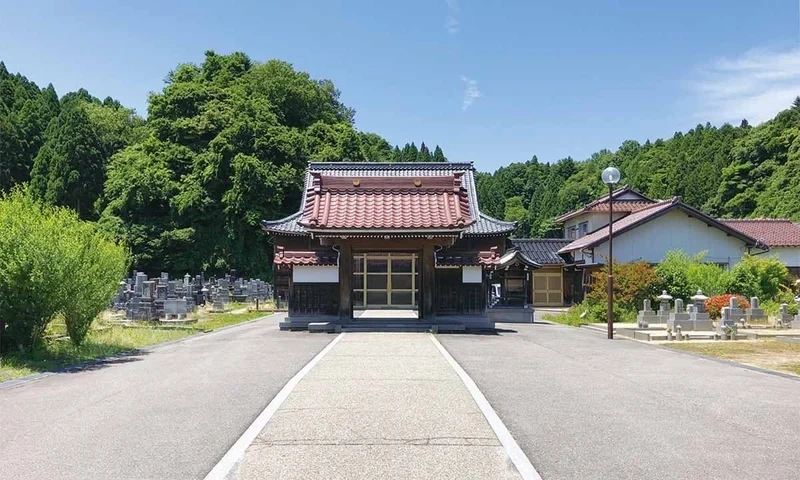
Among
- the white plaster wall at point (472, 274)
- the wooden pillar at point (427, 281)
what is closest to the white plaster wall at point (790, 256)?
the white plaster wall at point (472, 274)

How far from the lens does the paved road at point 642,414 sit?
5020 mm

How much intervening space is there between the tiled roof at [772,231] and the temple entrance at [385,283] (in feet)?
74.3

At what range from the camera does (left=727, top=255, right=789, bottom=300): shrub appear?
2519 centimetres

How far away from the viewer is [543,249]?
3750cm

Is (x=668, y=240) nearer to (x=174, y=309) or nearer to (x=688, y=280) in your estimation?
(x=688, y=280)

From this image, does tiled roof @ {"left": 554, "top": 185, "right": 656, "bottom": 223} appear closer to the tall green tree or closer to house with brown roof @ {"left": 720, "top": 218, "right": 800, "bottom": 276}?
house with brown roof @ {"left": 720, "top": 218, "right": 800, "bottom": 276}

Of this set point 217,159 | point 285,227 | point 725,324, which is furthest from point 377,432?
point 217,159

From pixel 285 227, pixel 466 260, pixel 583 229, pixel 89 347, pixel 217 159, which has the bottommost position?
pixel 89 347

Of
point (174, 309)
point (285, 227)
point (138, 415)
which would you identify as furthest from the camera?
point (285, 227)

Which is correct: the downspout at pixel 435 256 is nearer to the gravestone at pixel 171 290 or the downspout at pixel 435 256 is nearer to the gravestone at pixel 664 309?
the gravestone at pixel 664 309

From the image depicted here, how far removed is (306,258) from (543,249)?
22.7 meters

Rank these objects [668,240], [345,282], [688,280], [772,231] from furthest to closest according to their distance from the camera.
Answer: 1. [772,231]
2. [668,240]
3. [688,280]
4. [345,282]

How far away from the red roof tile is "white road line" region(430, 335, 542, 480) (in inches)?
329

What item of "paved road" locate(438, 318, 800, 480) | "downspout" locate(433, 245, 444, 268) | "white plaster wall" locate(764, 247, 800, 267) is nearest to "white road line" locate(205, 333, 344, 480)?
"paved road" locate(438, 318, 800, 480)
